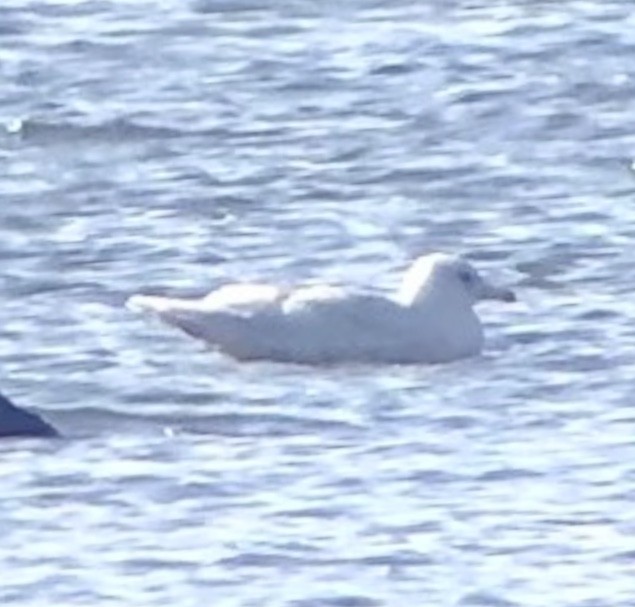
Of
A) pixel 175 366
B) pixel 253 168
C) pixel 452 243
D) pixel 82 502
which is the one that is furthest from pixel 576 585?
pixel 253 168

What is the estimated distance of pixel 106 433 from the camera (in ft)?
36.8

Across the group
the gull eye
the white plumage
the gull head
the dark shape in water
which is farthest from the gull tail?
the dark shape in water

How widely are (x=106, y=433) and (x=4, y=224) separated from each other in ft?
9.31

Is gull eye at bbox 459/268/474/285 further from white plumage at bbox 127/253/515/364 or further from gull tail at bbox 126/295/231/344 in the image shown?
gull tail at bbox 126/295/231/344

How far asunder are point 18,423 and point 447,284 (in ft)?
6.78

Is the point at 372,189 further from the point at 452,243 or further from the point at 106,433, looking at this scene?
the point at 106,433

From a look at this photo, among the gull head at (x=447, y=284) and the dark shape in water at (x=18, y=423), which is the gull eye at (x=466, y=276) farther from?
the dark shape in water at (x=18, y=423)

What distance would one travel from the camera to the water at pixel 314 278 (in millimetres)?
9969

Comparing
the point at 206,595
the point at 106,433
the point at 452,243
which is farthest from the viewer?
the point at 452,243

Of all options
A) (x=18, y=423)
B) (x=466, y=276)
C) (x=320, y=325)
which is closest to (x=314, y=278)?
(x=466, y=276)

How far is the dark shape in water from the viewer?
11.0 meters

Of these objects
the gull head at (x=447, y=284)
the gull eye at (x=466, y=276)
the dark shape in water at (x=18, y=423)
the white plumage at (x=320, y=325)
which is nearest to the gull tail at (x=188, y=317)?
the white plumage at (x=320, y=325)

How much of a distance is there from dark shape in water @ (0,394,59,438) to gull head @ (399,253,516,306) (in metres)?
1.86

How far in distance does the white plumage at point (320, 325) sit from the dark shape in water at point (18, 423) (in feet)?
4.18
